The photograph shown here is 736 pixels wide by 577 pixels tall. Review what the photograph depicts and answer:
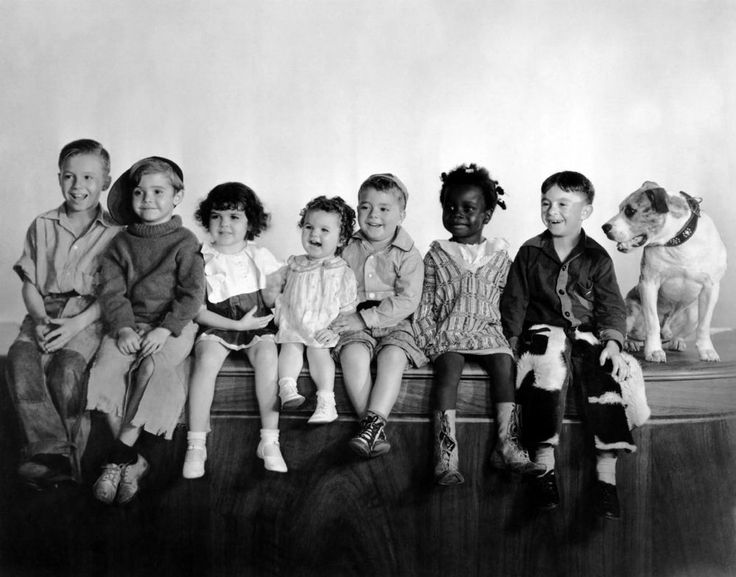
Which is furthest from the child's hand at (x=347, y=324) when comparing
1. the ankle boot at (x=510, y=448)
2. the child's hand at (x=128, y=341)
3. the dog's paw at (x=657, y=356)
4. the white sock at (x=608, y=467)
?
the dog's paw at (x=657, y=356)

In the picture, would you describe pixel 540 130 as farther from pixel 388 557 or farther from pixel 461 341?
pixel 388 557

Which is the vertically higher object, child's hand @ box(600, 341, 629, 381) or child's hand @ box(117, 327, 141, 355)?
child's hand @ box(117, 327, 141, 355)

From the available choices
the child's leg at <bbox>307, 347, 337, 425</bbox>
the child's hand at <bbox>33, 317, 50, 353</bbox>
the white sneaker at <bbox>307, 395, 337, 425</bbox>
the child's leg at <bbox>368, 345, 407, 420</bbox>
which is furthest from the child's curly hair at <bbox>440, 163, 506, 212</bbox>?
the child's hand at <bbox>33, 317, 50, 353</bbox>

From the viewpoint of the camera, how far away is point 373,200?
2.61 meters

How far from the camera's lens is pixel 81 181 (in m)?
2.68

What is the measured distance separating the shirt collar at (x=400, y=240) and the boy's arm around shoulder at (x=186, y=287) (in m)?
0.58

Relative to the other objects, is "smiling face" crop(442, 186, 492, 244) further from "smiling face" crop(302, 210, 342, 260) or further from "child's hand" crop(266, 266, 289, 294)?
"child's hand" crop(266, 266, 289, 294)

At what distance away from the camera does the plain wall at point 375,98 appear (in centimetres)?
295

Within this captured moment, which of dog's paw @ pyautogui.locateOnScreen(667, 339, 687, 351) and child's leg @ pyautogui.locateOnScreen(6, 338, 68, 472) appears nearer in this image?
child's leg @ pyautogui.locateOnScreen(6, 338, 68, 472)

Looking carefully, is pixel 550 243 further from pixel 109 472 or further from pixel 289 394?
pixel 109 472

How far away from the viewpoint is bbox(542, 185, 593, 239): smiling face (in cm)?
258

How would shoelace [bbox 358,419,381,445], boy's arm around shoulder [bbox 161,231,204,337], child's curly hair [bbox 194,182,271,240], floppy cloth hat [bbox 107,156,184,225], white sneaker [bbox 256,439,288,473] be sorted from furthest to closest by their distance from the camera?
floppy cloth hat [bbox 107,156,184,225] → child's curly hair [bbox 194,182,271,240] → boy's arm around shoulder [bbox 161,231,204,337] → white sneaker [bbox 256,439,288,473] → shoelace [bbox 358,419,381,445]

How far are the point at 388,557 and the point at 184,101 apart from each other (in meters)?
1.98

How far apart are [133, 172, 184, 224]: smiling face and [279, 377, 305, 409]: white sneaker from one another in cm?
76
